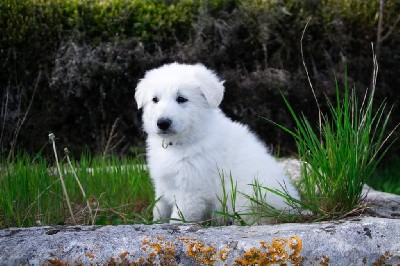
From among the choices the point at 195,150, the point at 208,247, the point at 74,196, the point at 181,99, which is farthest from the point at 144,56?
the point at 208,247

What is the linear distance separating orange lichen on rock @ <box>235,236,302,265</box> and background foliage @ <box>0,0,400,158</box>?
14.6 feet

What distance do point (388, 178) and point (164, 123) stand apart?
14.6ft

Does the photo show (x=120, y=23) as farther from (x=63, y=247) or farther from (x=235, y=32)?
(x=63, y=247)

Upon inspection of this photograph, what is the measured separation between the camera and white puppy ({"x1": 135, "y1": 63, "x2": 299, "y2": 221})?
14.4 ft

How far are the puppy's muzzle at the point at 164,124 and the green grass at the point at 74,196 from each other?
0.57 meters

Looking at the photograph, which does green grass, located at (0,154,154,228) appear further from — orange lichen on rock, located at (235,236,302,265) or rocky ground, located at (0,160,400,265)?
orange lichen on rock, located at (235,236,302,265)

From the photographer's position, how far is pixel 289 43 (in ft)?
25.3

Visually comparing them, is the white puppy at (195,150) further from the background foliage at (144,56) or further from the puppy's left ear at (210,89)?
the background foliage at (144,56)

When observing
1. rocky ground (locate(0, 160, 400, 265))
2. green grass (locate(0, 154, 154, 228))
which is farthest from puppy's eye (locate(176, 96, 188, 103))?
rocky ground (locate(0, 160, 400, 265))

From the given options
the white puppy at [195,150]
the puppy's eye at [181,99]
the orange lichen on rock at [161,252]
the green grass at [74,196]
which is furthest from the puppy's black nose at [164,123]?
the orange lichen on rock at [161,252]

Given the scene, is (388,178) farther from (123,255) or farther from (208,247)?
(123,255)

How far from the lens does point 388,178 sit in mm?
7945

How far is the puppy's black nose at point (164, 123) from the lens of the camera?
170 inches

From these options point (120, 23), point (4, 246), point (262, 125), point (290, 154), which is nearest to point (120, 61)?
point (120, 23)
